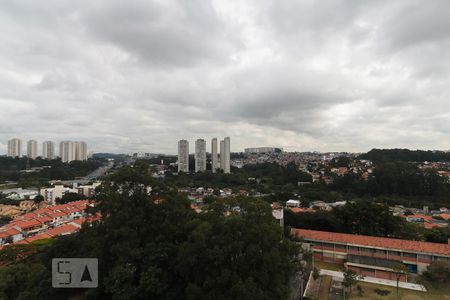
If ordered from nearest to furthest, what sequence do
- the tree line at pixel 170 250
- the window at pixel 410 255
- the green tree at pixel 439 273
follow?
1. the tree line at pixel 170 250
2. the green tree at pixel 439 273
3. the window at pixel 410 255

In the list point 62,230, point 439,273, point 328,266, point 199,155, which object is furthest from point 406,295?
point 199,155

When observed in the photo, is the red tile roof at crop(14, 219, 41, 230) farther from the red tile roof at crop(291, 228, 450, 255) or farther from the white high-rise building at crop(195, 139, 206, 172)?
the white high-rise building at crop(195, 139, 206, 172)

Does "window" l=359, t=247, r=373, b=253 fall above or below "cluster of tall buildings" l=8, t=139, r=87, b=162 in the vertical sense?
below

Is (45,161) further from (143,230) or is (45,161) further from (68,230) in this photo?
(143,230)

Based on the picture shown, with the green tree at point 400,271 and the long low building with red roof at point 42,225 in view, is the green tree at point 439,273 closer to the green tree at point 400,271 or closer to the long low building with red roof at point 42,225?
the green tree at point 400,271

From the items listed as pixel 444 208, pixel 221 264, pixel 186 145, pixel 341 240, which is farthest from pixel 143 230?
pixel 186 145

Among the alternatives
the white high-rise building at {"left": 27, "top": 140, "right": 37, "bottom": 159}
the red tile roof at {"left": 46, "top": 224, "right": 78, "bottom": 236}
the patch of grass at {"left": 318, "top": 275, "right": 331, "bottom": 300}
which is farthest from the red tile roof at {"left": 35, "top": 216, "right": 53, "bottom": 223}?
the white high-rise building at {"left": 27, "top": 140, "right": 37, "bottom": 159}

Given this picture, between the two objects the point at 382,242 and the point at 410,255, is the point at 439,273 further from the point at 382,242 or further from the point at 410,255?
the point at 382,242

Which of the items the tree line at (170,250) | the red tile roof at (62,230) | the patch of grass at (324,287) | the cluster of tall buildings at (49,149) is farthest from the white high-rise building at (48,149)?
the patch of grass at (324,287)
